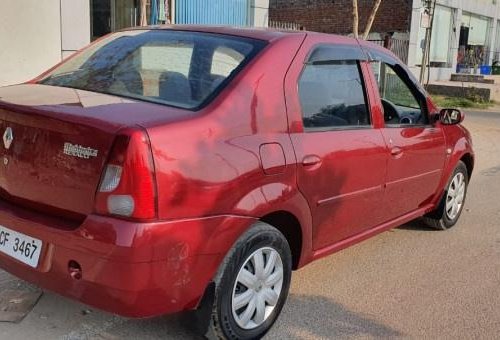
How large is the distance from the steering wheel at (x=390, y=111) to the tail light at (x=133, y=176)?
8.37ft

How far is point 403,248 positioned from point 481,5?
1030 inches

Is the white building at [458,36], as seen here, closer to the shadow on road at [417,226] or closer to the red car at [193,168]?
the shadow on road at [417,226]

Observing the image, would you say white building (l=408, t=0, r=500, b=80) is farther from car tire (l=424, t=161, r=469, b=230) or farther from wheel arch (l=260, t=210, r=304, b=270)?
wheel arch (l=260, t=210, r=304, b=270)

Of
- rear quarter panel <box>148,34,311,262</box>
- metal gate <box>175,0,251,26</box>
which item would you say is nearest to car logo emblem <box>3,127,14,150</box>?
rear quarter panel <box>148,34,311,262</box>

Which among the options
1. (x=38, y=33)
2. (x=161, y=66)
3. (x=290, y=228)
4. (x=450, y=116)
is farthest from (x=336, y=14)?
(x=290, y=228)

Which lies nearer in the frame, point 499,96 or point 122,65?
point 122,65

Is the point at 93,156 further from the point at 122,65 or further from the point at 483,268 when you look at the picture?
the point at 483,268

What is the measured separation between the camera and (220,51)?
360 centimetres

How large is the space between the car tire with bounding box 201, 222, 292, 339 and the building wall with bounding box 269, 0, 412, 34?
66.7ft

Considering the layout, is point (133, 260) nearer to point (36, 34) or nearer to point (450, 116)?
point (450, 116)

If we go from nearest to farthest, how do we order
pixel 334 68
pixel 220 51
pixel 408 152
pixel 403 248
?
pixel 220 51 → pixel 334 68 → pixel 408 152 → pixel 403 248

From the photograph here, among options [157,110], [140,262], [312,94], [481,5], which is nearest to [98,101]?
[157,110]

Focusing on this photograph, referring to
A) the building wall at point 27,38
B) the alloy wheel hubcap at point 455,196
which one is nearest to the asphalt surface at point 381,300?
the alloy wheel hubcap at point 455,196

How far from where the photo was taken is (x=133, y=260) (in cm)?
273
